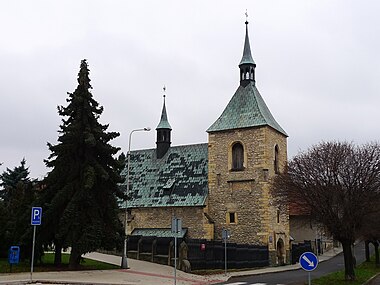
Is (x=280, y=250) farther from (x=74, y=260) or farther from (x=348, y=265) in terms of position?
(x=74, y=260)

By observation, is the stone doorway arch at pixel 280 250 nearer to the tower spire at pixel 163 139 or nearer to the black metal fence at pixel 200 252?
the black metal fence at pixel 200 252

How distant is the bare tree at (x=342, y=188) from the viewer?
23.2m

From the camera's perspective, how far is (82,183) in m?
25.5

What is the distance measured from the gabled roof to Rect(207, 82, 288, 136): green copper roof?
4219mm

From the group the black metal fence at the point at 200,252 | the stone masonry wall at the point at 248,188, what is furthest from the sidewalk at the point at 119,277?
the stone masonry wall at the point at 248,188

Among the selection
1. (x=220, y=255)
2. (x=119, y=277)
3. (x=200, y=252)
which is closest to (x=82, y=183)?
(x=119, y=277)

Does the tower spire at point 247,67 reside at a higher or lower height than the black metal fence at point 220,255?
higher

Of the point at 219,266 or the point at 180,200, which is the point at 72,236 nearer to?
the point at 219,266

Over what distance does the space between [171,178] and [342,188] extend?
2446cm

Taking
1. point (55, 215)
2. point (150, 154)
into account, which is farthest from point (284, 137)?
point (55, 215)

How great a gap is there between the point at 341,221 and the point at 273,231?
17.3 metres

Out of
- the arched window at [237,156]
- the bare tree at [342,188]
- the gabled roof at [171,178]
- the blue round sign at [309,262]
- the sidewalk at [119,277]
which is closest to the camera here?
the blue round sign at [309,262]

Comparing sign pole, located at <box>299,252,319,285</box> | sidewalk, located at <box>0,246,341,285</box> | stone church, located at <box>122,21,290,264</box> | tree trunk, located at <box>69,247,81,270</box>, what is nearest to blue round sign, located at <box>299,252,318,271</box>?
sign pole, located at <box>299,252,319,285</box>

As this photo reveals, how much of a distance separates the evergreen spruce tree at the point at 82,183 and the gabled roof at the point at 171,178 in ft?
→ 52.8
